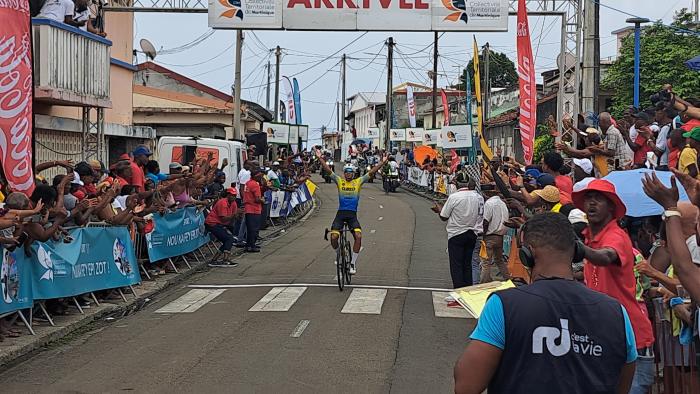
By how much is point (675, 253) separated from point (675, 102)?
6.33m

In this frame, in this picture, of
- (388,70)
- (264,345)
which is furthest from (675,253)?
(388,70)

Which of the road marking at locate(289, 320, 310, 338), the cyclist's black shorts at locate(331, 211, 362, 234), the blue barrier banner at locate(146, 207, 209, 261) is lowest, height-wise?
the road marking at locate(289, 320, 310, 338)

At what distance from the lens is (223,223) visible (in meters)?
19.5

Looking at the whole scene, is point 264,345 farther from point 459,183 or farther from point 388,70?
point 388,70

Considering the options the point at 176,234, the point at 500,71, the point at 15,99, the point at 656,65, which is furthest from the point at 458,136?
the point at 500,71

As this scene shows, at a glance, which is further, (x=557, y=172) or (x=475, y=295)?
(x=557, y=172)

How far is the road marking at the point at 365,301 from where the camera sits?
42.9ft

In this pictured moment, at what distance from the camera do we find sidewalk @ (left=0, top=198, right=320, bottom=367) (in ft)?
33.5

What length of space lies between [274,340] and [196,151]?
13179 millimetres

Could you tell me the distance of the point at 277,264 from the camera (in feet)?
62.3

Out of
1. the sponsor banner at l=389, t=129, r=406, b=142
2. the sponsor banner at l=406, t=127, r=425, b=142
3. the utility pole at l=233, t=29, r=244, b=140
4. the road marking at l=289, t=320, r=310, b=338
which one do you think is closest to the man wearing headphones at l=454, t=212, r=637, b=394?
the road marking at l=289, t=320, r=310, b=338

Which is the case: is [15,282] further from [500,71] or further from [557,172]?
[500,71]

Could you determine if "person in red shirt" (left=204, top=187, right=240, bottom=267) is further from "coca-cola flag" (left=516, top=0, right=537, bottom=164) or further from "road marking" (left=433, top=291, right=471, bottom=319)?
"coca-cola flag" (left=516, top=0, right=537, bottom=164)

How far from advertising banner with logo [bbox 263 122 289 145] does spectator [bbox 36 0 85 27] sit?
23.7 meters
